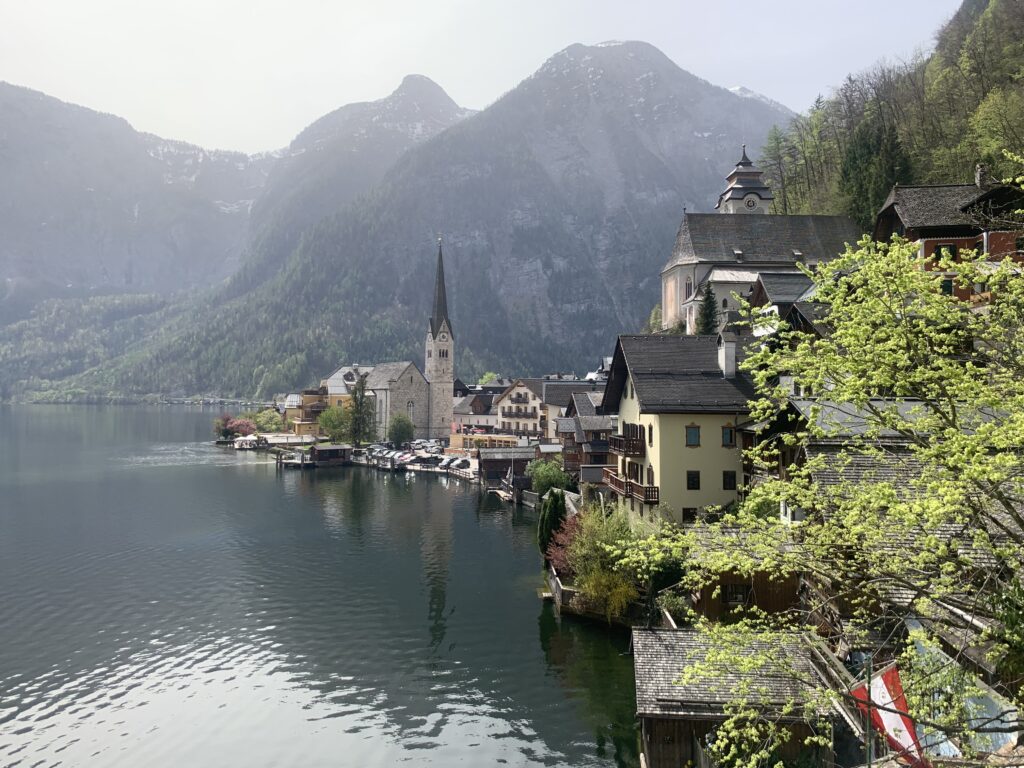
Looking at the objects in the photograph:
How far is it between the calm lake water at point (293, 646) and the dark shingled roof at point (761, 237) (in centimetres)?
4071

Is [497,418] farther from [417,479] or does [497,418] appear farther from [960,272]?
[960,272]

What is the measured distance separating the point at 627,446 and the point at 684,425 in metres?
5.32

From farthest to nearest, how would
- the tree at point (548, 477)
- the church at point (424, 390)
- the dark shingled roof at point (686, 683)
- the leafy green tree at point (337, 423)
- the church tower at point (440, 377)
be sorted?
the church tower at point (440, 377) < the church at point (424, 390) < the leafy green tree at point (337, 423) < the tree at point (548, 477) < the dark shingled roof at point (686, 683)

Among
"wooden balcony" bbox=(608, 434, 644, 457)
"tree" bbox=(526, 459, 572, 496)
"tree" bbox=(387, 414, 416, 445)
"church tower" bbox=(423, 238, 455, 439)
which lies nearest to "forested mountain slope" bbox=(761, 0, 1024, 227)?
"wooden balcony" bbox=(608, 434, 644, 457)

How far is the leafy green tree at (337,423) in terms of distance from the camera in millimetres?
134375

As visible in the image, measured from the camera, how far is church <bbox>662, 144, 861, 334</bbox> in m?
83.9

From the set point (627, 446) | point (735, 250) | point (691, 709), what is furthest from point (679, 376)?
point (735, 250)

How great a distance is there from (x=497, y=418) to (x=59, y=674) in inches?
3657

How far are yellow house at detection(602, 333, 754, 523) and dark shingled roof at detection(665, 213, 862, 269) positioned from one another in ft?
150

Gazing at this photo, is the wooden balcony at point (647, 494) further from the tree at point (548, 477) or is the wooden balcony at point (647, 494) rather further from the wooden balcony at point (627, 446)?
the tree at point (548, 477)

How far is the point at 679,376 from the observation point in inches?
1713

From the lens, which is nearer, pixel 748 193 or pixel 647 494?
pixel 647 494

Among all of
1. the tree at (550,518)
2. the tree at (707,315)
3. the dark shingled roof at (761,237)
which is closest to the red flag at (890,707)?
the tree at (550,518)

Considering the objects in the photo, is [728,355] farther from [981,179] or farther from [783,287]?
[981,179]
